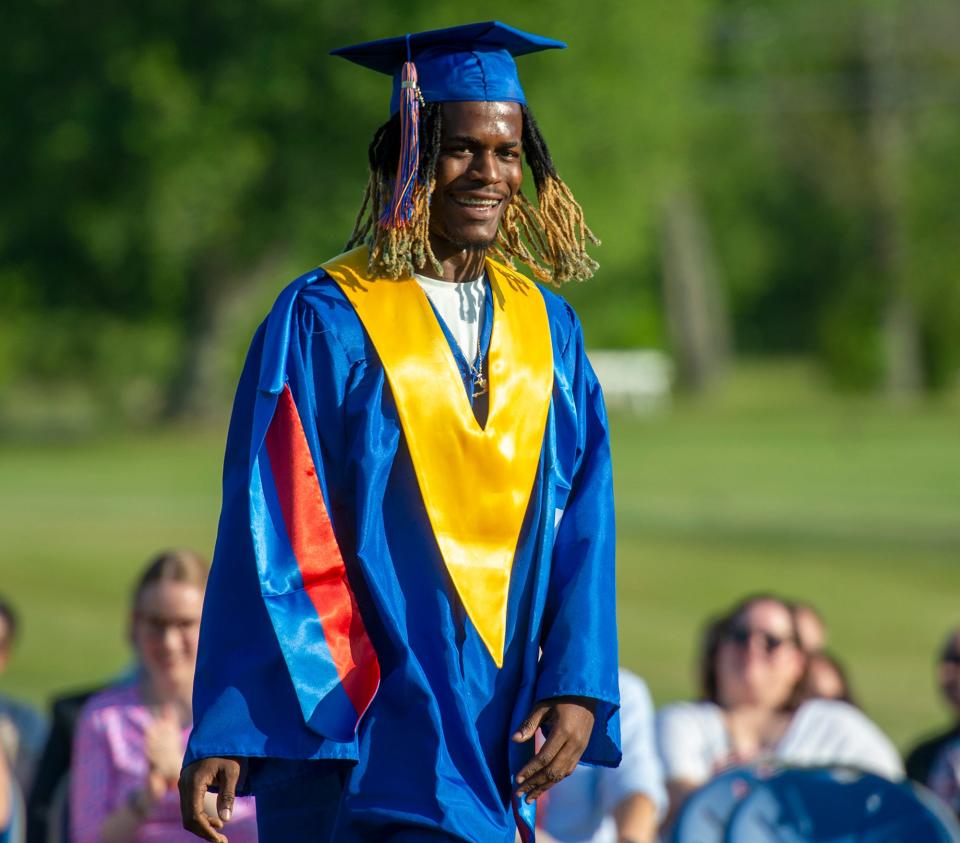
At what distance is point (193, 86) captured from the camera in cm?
2644

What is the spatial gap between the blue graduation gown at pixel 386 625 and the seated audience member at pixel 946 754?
8.93 feet

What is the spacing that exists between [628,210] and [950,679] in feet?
77.8

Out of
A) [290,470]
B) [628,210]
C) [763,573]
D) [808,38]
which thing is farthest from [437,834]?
[808,38]

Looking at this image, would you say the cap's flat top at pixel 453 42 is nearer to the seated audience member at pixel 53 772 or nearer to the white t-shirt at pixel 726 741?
the seated audience member at pixel 53 772

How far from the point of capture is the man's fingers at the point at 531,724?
→ 297 cm

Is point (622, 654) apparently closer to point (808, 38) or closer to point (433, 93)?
point (433, 93)

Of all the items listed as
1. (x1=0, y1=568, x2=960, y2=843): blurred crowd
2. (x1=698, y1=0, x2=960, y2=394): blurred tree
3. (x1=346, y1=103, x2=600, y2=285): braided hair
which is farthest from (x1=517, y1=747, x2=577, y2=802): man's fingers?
(x1=698, y1=0, x2=960, y2=394): blurred tree

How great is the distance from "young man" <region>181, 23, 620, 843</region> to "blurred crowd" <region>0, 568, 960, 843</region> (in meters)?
1.68

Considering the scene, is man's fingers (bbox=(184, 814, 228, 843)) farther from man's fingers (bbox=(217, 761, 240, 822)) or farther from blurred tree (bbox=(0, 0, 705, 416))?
blurred tree (bbox=(0, 0, 705, 416))

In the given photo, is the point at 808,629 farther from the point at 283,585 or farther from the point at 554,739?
the point at 283,585

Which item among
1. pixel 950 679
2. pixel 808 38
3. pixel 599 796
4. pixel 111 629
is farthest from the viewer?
pixel 808 38

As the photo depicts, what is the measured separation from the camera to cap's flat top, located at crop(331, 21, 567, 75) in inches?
123

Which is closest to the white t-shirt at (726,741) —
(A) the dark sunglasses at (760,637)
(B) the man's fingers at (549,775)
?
(A) the dark sunglasses at (760,637)

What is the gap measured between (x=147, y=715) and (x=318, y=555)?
2091 mm
